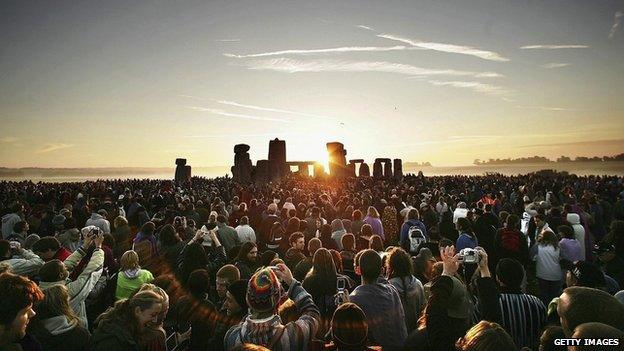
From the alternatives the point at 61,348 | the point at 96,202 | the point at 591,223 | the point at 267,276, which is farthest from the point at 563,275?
the point at 96,202

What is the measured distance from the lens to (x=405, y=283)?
149 inches

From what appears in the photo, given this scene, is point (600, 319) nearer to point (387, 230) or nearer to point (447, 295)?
point (447, 295)

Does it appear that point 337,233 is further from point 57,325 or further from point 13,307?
point 13,307

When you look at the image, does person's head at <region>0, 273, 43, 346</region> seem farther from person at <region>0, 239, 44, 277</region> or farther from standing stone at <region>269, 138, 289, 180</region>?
standing stone at <region>269, 138, 289, 180</region>

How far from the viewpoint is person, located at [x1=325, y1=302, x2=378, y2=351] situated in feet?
7.45

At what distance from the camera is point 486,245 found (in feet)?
26.5

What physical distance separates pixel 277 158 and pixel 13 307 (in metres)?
35.2

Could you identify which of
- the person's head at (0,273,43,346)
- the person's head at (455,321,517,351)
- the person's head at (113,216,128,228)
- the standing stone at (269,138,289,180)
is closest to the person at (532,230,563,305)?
the person's head at (455,321,517,351)

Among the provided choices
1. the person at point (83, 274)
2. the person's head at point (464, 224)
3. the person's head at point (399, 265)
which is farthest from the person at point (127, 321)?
the person's head at point (464, 224)

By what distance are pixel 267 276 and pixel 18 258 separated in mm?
4513

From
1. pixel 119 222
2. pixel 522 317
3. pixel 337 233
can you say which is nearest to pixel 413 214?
pixel 337 233

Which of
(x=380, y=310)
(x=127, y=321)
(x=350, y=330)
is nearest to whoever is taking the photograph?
(x=350, y=330)

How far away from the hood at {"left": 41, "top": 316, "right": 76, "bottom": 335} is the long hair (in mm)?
590

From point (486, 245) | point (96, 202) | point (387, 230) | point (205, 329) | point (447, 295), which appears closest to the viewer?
point (447, 295)
